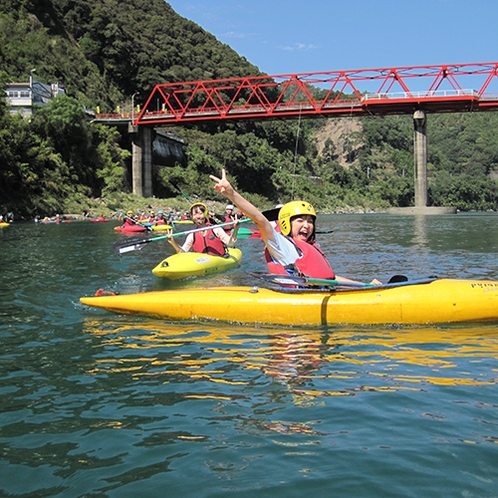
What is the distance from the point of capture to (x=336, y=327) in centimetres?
696

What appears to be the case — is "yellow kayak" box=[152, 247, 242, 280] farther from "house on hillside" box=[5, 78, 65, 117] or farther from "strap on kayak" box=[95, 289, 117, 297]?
"house on hillside" box=[5, 78, 65, 117]

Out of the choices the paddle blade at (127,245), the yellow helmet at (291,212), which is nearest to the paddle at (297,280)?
the yellow helmet at (291,212)

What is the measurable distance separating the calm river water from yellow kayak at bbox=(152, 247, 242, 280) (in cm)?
375

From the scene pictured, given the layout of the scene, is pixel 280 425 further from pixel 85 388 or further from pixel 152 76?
pixel 152 76

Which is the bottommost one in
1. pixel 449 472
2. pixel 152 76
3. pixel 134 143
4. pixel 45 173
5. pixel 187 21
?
pixel 449 472

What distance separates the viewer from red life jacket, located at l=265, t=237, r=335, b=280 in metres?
7.06

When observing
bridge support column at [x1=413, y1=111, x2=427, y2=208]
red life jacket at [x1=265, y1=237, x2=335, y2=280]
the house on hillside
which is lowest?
red life jacket at [x1=265, y1=237, x2=335, y2=280]

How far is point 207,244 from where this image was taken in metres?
13.0

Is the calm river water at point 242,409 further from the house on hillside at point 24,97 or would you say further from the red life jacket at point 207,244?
the house on hillside at point 24,97

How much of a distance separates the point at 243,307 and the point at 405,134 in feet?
513

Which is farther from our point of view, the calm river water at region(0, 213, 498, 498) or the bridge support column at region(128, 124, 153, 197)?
the bridge support column at region(128, 124, 153, 197)

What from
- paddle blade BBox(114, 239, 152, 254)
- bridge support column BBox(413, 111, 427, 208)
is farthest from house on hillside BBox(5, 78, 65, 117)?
paddle blade BBox(114, 239, 152, 254)

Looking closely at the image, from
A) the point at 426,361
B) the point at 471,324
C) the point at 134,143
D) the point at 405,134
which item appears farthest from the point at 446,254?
the point at 405,134

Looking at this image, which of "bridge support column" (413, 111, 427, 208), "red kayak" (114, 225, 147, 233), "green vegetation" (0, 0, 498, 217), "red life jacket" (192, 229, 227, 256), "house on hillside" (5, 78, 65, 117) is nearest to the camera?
"red life jacket" (192, 229, 227, 256)
